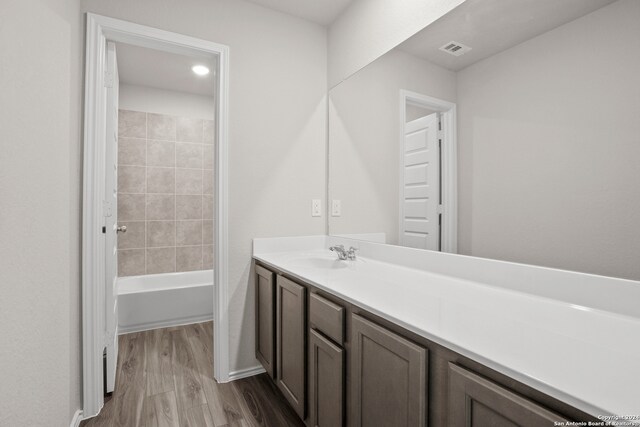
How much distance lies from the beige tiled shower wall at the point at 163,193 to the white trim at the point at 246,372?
6.29 ft

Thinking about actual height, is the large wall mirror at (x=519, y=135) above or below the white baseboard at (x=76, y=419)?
above

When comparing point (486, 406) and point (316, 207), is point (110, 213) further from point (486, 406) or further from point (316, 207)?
point (486, 406)

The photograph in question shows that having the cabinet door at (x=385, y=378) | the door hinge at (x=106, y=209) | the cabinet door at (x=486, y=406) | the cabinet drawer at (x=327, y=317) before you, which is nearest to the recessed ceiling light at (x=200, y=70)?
the door hinge at (x=106, y=209)

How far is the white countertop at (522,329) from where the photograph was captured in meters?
0.52

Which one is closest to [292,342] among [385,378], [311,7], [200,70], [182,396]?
[385,378]

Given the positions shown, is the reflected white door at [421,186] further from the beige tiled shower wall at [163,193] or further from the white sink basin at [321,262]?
the beige tiled shower wall at [163,193]

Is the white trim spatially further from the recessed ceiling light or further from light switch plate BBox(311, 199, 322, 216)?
the recessed ceiling light

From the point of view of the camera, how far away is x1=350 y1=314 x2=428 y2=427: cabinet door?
0.79m

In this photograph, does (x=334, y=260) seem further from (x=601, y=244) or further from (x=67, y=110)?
(x=67, y=110)

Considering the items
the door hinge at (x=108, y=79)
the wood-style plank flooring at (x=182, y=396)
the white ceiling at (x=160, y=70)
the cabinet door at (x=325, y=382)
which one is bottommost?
the wood-style plank flooring at (x=182, y=396)

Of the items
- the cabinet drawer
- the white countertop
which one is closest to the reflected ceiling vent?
the white countertop

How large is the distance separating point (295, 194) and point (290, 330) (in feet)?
3.20

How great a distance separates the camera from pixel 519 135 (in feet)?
3.64

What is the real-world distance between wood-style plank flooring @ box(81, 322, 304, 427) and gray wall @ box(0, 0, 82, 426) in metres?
0.31
